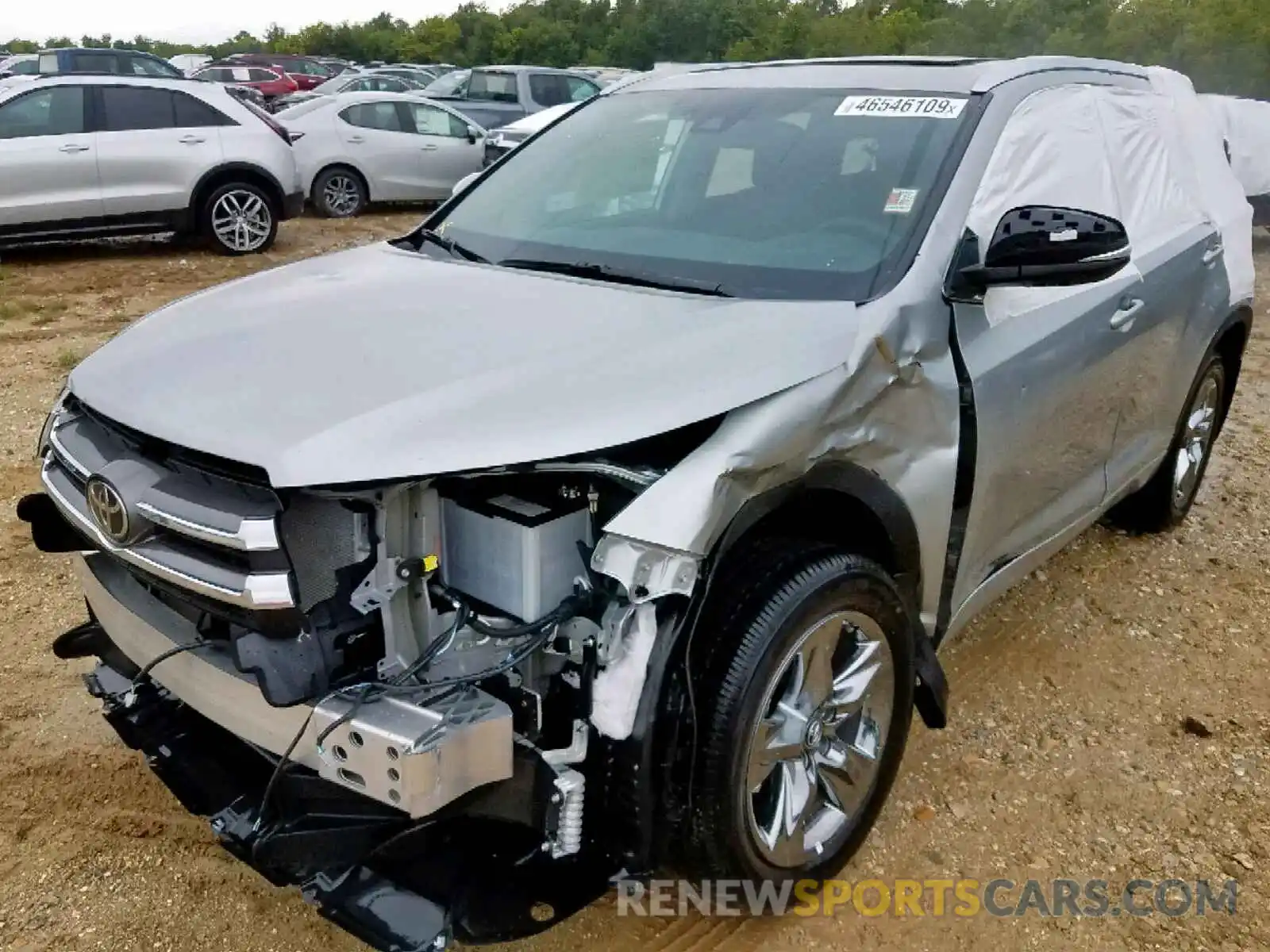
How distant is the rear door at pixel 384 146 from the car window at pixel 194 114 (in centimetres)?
255

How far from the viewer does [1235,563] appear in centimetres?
472

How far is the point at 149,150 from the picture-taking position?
9898 millimetres

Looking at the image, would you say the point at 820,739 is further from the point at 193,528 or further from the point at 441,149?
the point at 441,149

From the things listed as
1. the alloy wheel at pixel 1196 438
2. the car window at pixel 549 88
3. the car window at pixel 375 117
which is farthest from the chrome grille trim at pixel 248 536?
the car window at pixel 549 88

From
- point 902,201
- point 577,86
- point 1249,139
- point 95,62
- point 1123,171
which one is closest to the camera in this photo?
point 902,201

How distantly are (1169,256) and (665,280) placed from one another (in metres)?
2.11

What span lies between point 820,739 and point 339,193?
469 inches

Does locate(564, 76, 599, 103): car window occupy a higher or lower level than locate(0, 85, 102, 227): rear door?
higher

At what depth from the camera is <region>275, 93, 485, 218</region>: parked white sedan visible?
12.8 meters

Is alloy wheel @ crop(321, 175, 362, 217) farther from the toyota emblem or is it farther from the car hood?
the toyota emblem

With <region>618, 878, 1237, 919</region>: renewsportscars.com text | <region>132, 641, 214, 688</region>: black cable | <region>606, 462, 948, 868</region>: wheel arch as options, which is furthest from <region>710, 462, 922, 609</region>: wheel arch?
<region>132, 641, 214, 688</region>: black cable

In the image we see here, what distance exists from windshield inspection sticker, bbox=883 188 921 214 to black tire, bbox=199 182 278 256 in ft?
29.1

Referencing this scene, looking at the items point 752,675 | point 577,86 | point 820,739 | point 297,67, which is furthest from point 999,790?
point 297,67

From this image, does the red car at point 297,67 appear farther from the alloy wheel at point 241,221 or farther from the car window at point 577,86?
the alloy wheel at point 241,221
